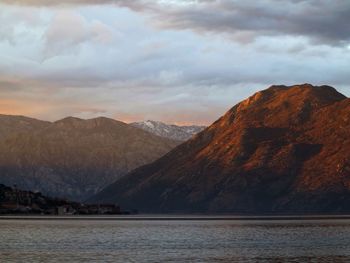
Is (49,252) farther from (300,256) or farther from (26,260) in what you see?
(300,256)

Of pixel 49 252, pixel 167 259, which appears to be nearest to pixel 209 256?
pixel 167 259

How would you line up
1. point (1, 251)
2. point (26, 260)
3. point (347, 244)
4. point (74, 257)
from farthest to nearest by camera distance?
1. point (347, 244)
2. point (1, 251)
3. point (74, 257)
4. point (26, 260)

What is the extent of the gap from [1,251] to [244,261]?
198 feet

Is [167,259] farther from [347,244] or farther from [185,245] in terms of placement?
[347,244]

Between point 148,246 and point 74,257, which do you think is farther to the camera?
point 148,246

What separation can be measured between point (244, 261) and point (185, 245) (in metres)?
56.7

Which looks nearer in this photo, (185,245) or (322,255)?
(322,255)

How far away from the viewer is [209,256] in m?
158

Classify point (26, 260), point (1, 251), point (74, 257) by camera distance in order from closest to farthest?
1. point (26, 260)
2. point (74, 257)
3. point (1, 251)

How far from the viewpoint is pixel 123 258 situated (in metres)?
150

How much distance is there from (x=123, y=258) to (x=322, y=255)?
143 feet

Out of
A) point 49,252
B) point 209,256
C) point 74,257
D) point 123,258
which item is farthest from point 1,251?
point 209,256

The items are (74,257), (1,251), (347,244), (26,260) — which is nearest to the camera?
(26,260)

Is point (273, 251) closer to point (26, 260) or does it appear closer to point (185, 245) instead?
point (185, 245)
